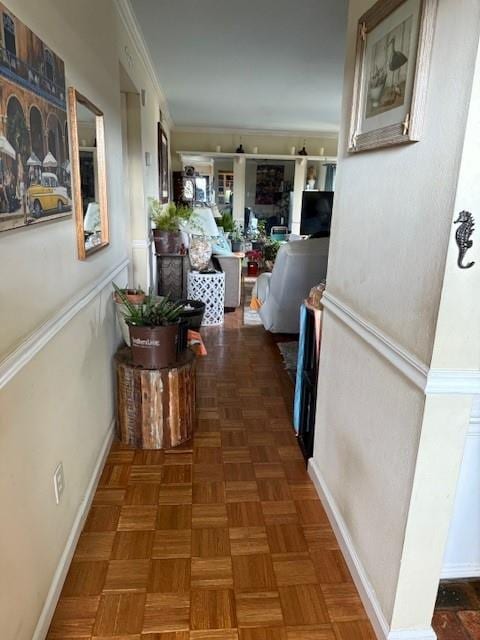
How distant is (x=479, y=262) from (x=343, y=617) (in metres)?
1.14

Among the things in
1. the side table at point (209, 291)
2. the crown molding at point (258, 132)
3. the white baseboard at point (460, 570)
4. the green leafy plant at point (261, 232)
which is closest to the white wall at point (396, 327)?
the white baseboard at point (460, 570)

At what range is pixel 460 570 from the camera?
1.48m

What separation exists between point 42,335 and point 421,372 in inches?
39.4

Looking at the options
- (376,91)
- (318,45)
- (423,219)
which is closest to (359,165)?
(376,91)

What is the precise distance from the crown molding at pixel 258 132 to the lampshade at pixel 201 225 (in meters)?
3.06

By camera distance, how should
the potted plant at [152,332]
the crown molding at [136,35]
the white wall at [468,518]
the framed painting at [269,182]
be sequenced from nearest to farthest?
the white wall at [468,518], the potted plant at [152,332], the crown molding at [136,35], the framed painting at [269,182]

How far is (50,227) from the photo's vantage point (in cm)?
135

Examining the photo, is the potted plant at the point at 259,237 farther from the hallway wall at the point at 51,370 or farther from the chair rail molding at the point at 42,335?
the chair rail molding at the point at 42,335

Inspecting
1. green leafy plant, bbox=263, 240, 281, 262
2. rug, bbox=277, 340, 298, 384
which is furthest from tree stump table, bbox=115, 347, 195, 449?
green leafy plant, bbox=263, 240, 281, 262

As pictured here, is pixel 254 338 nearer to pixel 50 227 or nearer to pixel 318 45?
pixel 318 45

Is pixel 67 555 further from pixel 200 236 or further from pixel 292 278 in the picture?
pixel 200 236

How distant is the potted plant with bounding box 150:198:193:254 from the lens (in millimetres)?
4163

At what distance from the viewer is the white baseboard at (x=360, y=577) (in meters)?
1.24

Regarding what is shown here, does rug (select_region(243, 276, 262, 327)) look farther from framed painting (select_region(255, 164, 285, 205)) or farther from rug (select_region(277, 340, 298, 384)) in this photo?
framed painting (select_region(255, 164, 285, 205))
